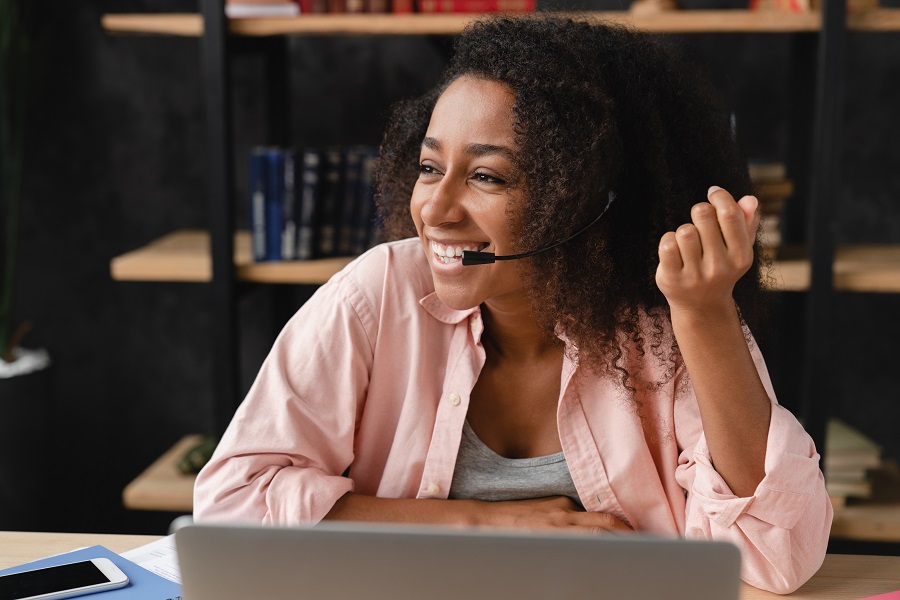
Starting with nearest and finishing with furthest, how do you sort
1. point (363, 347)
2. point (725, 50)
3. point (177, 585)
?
point (177, 585), point (363, 347), point (725, 50)

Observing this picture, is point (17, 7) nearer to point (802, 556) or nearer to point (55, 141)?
point (55, 141)

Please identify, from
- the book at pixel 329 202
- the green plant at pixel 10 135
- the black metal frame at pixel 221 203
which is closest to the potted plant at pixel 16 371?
the green plant at pixel 10 135

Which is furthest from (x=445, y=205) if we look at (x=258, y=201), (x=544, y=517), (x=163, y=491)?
(x=163, y=491)

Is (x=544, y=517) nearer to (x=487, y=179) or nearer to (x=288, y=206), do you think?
(x=487, y=179)

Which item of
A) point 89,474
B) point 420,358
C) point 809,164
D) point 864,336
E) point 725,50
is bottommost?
point 89,474

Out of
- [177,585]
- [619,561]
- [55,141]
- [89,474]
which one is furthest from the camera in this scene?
[89,474]

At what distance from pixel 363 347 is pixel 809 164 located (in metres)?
1.27

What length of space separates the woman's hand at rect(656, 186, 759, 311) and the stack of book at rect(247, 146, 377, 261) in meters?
1.13

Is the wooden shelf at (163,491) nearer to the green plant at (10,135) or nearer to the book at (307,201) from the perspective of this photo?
the green plant at (10,135)

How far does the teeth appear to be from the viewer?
1.33 meters

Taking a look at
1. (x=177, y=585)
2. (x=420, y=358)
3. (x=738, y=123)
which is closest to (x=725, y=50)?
(x=738, y=123)

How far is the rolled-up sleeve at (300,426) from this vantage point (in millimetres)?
1258

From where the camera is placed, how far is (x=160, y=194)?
2.56 meters

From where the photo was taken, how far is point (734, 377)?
3.82 ft
